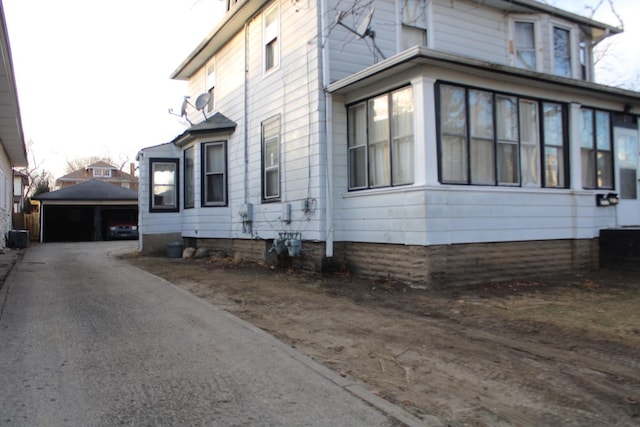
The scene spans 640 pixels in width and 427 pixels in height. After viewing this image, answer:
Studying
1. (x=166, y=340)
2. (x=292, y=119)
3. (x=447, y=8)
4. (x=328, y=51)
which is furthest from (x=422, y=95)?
(x=166, y=340)

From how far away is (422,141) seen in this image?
8539 millimetres

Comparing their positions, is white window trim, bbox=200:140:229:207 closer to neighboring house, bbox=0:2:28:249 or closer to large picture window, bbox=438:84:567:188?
neighboring house, bbox=0:2:28:249

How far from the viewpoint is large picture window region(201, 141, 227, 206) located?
47.0 feet

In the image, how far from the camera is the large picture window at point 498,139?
900 centimetres

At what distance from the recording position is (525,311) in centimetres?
688

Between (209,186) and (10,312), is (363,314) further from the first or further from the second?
(209,186)

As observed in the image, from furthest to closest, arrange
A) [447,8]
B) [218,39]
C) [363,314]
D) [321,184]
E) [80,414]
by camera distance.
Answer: [218,39]
[447,8]
[321,184]
[363,314]
[80,414]

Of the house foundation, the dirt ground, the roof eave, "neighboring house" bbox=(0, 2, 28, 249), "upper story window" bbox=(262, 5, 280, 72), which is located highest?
"upper story window" bbox=(262, 5, 280, 72)

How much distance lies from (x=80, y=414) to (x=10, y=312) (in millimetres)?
4194

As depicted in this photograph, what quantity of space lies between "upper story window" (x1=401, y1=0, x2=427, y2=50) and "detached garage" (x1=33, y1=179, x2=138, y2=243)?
74.1 feet

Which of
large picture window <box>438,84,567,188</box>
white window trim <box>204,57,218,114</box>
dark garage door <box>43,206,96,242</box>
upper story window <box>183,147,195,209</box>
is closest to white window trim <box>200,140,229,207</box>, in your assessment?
upper story window <box>183,147,195,209</box>

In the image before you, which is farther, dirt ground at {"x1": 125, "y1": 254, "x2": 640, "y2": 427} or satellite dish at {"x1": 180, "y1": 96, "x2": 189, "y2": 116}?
satellite dish at {"x1": 180, "y1": 96, "x2": 189, "y2": 116}

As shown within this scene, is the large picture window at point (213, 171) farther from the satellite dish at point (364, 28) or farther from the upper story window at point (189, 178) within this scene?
the satellite dish at point (364, 28)

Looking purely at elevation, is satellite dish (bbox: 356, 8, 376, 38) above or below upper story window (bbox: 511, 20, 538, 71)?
below
